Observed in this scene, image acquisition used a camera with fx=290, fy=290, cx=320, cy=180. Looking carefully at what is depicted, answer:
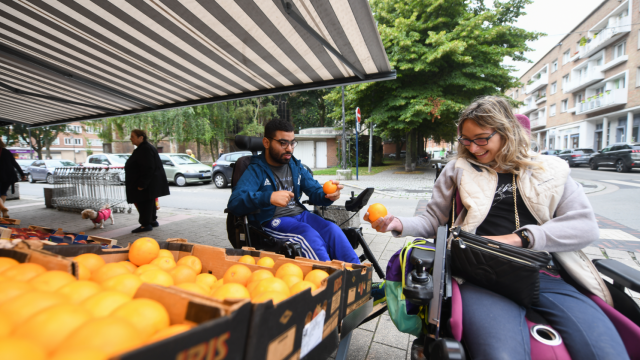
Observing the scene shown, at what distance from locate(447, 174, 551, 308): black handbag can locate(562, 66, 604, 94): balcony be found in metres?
36.9

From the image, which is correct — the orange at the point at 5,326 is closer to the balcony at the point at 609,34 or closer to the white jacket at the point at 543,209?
the white jacket at the point at 543,209

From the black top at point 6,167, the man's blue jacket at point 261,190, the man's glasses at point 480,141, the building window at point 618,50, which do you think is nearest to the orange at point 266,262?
the man's blue jacket at point 261,190

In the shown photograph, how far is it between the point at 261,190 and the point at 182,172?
1243 cm

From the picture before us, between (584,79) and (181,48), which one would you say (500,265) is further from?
(584,79)

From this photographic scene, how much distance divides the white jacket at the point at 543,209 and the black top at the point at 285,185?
1179 mm

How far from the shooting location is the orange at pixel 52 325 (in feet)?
2.10

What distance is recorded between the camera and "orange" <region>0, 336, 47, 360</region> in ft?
1.84

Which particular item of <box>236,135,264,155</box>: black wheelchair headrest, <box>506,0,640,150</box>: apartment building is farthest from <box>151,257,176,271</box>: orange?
<box>506,0,640,150</box>: apartment building

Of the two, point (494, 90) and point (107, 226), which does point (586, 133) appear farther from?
point (107, 226)

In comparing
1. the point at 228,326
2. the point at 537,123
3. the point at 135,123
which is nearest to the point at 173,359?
the point at 228,326

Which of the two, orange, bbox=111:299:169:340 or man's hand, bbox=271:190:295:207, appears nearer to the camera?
orange, bbox=111:299:169:340

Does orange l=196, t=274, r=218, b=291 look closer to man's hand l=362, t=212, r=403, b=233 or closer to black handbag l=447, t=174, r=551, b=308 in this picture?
man's hand l=362, t=212, r=403, b=233

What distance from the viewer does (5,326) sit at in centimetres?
67

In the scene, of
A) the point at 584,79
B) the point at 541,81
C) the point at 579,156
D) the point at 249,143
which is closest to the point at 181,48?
the point at 249,143
